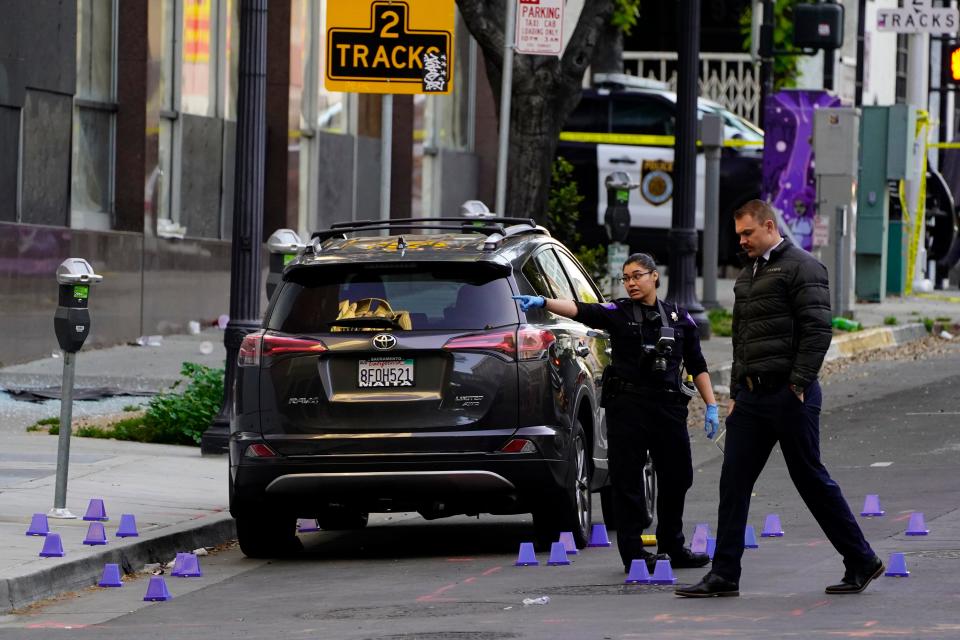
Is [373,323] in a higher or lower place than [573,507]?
higher

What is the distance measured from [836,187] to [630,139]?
3.10 m

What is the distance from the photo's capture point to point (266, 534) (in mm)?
11219

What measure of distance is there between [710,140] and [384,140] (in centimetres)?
1185

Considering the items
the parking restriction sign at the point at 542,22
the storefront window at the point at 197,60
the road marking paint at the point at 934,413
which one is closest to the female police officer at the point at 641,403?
the parking restriction sign at the point at 542,22

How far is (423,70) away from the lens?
1478cm

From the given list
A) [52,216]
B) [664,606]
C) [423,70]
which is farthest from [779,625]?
[52,216]

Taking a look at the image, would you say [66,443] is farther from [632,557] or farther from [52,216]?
[52,216]

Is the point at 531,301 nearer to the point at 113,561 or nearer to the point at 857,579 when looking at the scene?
the point at 857,579

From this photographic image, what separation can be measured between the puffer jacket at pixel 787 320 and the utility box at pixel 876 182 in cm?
2112

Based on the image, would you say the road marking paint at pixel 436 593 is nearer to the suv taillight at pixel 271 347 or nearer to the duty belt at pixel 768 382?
the suv taillight at pixel 271 347

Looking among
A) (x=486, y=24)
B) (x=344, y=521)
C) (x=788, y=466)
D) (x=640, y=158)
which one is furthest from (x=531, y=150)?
(x=788, y=466)

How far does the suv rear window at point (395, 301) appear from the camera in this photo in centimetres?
1073

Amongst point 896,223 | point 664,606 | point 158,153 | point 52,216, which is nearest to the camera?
point 664,606

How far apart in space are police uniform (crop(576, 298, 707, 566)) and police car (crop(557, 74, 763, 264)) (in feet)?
59.1
